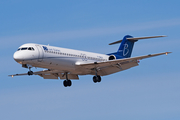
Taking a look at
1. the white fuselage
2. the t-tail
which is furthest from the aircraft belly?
the t-tail

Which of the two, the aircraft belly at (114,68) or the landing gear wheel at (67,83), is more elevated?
the aircraft belly at (114,68)

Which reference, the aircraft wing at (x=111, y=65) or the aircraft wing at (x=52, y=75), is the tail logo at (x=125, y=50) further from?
the aircraft wing at (x=52, y=75)

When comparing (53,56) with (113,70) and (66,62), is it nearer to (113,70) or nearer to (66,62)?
(66,62)

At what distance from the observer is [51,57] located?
140ft

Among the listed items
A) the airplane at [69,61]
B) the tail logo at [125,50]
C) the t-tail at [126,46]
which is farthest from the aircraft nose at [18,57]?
the tail logo at [125,50]

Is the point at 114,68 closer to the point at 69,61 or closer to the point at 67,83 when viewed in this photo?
the point at 67,83

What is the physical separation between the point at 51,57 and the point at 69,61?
260cm

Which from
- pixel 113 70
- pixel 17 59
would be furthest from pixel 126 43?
pixel 17 59

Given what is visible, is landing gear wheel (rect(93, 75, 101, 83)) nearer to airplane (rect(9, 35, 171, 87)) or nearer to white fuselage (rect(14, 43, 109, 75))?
airplane (rect(9, 35, 171, 87))

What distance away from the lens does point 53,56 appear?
4275 centimetres

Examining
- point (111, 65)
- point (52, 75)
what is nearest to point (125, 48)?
point (111, 65)

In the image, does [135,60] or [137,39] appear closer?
[135,60]

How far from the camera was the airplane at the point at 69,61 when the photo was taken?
41562 millimetres

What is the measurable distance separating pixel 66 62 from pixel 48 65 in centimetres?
230
